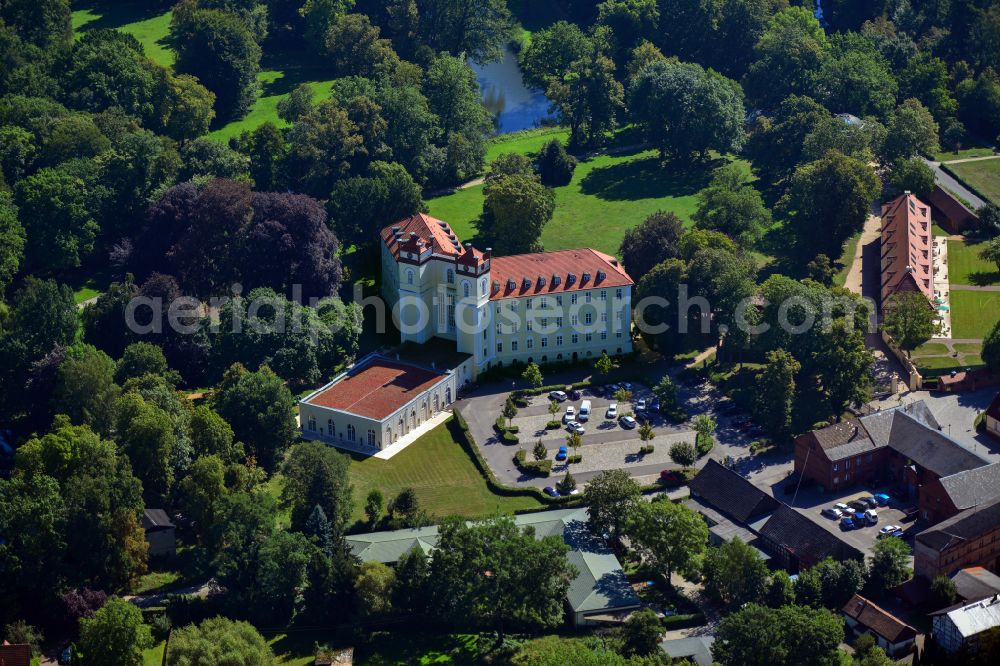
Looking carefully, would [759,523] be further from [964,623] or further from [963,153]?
[963,153]

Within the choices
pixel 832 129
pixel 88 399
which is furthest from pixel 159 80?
pixel 832 129

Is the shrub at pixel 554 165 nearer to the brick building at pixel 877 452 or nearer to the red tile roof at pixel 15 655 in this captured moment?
the brick building at pixel 877 452

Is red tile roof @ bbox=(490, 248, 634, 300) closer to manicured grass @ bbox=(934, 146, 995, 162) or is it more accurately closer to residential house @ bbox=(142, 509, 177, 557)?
residential house @ bbox=(142, 509, 177, 557)

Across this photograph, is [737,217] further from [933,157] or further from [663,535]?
[663,535]

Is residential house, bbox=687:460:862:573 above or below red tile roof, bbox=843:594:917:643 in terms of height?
above

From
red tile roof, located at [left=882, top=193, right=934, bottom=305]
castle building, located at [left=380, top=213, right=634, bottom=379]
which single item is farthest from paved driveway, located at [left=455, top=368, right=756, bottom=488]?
red tile roof, located at [left=882, top=193, right=934, bottom=305]

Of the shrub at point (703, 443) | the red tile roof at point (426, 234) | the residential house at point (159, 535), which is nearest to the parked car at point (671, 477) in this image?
the shrub at point (703, 443)
